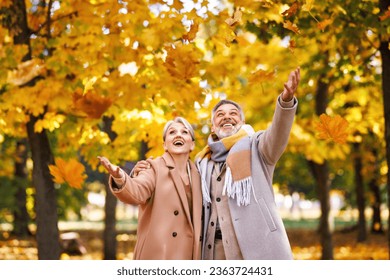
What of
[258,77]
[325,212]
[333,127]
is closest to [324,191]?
[325,212]

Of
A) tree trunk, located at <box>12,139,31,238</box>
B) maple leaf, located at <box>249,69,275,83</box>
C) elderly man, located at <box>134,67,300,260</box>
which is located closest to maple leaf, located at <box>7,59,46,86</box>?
maple leaf, located at <box>249,69,275,83</box>

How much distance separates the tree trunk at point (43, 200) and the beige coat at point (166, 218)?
3.59 meters

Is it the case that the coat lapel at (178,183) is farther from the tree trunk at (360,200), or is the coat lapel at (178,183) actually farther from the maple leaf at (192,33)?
the tree trunk at (360,200)

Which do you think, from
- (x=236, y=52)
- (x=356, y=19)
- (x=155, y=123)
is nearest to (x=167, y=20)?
(x=155, y=123)

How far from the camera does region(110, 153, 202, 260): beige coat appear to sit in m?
4.02

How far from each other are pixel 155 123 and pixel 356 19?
265 cm

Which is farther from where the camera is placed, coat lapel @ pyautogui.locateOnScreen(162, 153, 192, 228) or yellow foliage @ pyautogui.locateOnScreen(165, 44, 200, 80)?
yellow foliage @ pyautogui.locateOnScreen(165, 44, 200, 80)

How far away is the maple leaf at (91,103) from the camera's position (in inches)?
285

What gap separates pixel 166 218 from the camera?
405cm

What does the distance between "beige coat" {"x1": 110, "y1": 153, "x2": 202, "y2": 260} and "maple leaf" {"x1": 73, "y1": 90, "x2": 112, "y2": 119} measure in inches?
129

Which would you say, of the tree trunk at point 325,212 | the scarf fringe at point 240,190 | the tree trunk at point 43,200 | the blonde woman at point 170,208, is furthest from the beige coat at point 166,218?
the tree trunk at point 325,212

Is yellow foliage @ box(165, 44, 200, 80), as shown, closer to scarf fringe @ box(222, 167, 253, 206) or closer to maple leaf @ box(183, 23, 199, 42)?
maple leaf @ box(183, 23, 199, 42)

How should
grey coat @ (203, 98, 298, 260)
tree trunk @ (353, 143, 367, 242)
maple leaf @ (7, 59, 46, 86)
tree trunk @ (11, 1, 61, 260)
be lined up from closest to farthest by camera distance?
grey coat @ (203, 98, 298, 260)
maple leaf @ (7, 59, 46, 86)
tree trunk @ (11, 1, 61, 260)
tree trunk @ (353, 143, 367, 242)

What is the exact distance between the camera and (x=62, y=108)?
688cm
